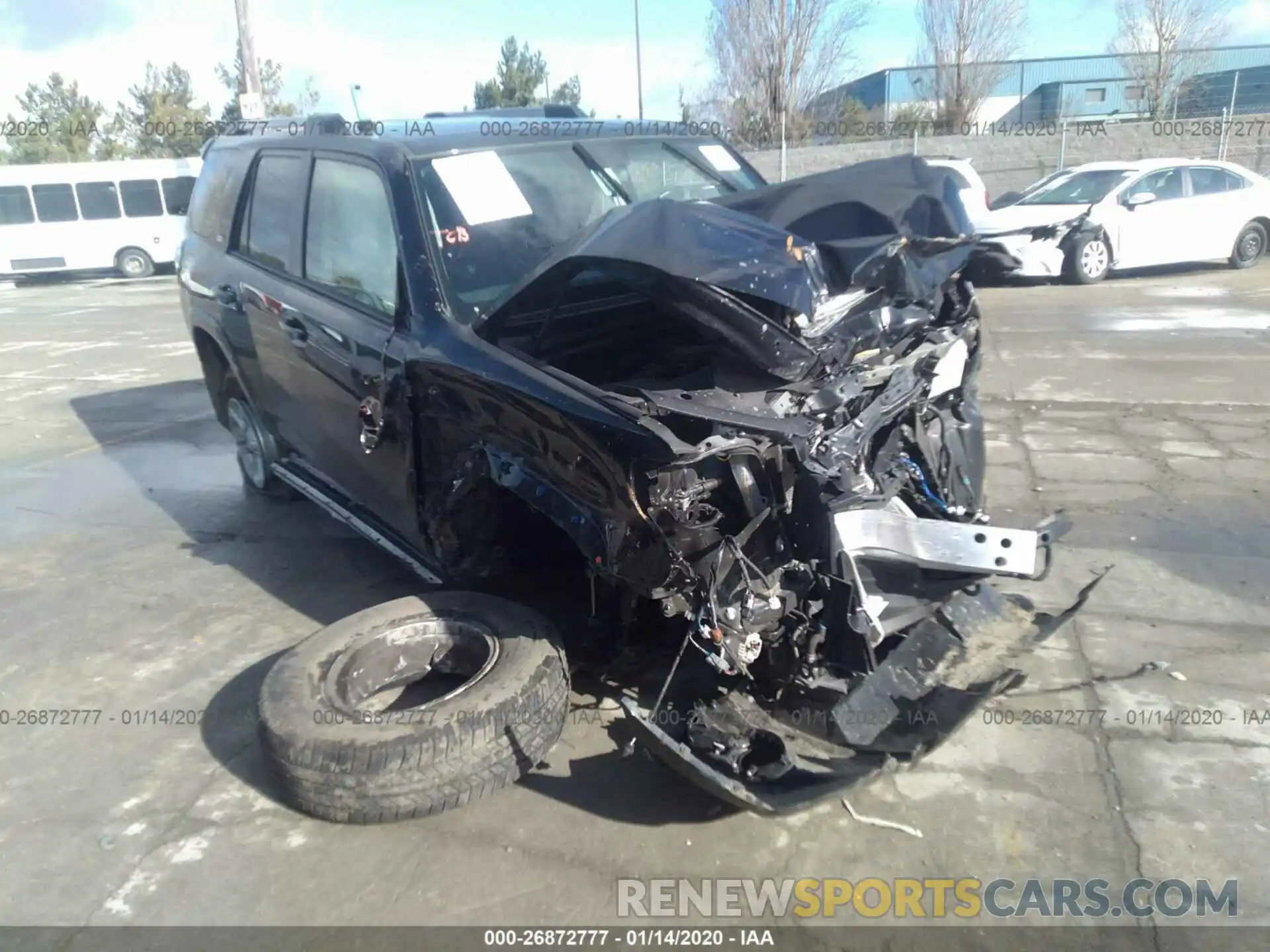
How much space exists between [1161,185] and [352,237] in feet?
42.5

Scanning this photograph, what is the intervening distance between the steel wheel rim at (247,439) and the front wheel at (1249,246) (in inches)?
547

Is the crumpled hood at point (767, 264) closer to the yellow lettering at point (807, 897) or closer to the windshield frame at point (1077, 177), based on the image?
the yellow lettering at point (807, 897)

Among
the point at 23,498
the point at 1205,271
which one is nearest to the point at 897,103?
the point at 1205,271

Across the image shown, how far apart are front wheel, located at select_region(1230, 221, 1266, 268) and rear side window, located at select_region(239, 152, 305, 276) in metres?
13.9

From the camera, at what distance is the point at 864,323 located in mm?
3137

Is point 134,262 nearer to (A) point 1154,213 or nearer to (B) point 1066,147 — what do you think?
(B) point 1066,147

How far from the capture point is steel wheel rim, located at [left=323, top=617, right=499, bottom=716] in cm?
339

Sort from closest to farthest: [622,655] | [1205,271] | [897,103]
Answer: [622,655], [1205,271], [897,103]

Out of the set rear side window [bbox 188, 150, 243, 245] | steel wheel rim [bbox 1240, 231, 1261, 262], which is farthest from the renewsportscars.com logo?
steel wheel rim [bbox 1240, 231, 1261, 262]

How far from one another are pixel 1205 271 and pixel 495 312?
46.4 feet

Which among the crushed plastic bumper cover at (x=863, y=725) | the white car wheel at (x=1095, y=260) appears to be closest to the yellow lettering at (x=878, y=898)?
the crushed plastic bumper cover at (x=863, y=725)

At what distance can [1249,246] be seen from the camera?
14.0m

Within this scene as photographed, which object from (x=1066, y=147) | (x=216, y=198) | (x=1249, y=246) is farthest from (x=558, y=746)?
(x=1066, y=147)

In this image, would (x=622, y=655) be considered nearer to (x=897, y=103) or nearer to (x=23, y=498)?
(x=23, y=498)
